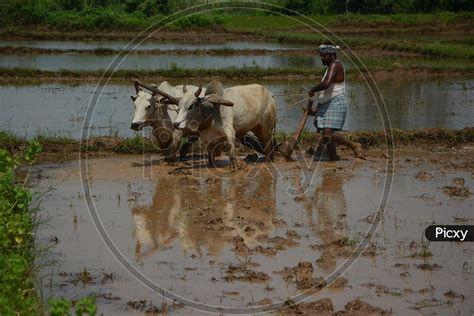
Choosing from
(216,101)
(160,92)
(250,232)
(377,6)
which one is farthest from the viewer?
(377,6)

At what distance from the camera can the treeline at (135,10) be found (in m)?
29.4

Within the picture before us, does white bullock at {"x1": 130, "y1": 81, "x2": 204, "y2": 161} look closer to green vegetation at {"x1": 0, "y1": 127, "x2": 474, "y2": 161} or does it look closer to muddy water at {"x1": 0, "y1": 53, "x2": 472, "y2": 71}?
green vegetation at {"x1": 0, "y1": 127, "x2": 474, "y2": 161}

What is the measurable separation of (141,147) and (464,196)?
4.04m

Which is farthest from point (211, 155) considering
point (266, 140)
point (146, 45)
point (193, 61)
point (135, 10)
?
point (135, 10)

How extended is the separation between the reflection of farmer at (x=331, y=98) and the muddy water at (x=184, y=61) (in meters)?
9.53

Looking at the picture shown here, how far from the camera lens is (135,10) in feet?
108

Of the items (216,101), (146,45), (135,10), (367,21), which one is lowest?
(216,101)

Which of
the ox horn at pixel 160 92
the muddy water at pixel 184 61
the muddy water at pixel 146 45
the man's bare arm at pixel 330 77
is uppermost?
the muddy water at pixel 146 45

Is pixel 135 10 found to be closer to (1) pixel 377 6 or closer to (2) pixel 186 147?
(1) pixel 377 6

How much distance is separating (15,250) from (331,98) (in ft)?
17.7

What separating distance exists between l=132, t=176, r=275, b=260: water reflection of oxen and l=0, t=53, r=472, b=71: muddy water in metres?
10.6

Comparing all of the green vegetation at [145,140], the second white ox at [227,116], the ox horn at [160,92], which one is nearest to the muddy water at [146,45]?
the green vegetation at [145,140]

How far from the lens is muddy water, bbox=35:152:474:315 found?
598 centimetres

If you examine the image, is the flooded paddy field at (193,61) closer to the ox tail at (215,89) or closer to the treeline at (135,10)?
the treeline at (135,10)
